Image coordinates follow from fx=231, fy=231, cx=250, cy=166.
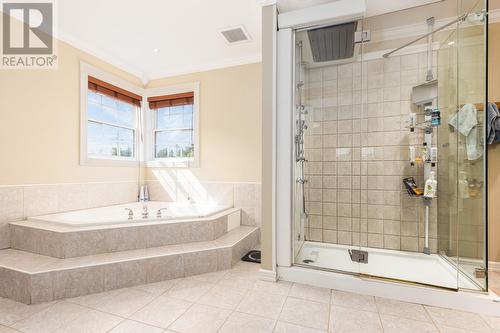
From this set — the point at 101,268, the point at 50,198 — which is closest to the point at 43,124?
the point at 50,198

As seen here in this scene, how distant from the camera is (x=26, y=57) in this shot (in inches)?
96.3

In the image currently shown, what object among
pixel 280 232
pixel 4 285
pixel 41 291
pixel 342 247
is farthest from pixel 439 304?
pixel 4 285

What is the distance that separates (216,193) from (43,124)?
214cm

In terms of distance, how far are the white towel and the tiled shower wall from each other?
0.51m

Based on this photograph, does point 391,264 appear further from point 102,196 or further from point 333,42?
point 102,196

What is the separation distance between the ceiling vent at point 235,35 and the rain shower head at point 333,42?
2.76 ft

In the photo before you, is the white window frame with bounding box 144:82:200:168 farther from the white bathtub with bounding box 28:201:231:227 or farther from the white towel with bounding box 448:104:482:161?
the white towel with bounding box 448:104:482:161

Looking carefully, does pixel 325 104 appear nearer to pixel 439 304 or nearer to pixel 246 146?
pixel 246 146

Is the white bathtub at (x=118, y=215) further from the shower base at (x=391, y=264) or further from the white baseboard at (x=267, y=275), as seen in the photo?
the shower base at (x=391, y=264)

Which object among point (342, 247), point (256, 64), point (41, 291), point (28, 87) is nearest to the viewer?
point (41, 291)

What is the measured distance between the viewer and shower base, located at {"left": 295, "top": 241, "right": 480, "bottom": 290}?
1.85m

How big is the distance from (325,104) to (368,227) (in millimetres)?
1499

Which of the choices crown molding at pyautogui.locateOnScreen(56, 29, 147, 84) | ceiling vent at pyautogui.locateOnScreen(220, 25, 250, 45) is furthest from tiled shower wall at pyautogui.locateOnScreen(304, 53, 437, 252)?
crown molding at pyautogui.locateOnScreen(56, 29, 147, 84)

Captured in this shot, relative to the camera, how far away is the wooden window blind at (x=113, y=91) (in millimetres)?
3053
